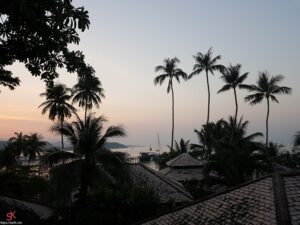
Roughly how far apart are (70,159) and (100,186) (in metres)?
2.60

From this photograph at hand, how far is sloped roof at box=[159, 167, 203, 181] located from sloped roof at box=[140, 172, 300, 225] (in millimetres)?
22687

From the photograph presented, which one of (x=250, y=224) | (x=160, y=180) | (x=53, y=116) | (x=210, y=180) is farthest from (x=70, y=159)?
(x=53, y=116)

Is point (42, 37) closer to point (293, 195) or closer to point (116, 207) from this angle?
point (293, 195)

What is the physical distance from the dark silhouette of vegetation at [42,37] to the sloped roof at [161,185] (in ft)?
55.0

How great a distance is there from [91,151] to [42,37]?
14411mm

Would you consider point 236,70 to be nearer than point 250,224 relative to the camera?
No

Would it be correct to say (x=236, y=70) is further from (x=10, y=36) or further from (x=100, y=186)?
(x=10, y=36)

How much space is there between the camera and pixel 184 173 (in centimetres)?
3766

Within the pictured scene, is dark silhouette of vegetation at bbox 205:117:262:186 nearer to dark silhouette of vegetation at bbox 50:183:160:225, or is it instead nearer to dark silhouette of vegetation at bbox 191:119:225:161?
dark silhouette of vegetation at bbox 50:183:160:225

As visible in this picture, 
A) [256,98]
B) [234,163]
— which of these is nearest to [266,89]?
[256,98]

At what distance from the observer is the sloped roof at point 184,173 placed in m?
36.9

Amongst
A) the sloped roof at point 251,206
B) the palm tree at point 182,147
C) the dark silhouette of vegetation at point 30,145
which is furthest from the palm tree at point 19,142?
the sloped roof at point 251,206

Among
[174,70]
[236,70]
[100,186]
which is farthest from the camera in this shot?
[174,70]

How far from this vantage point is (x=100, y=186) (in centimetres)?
2161
